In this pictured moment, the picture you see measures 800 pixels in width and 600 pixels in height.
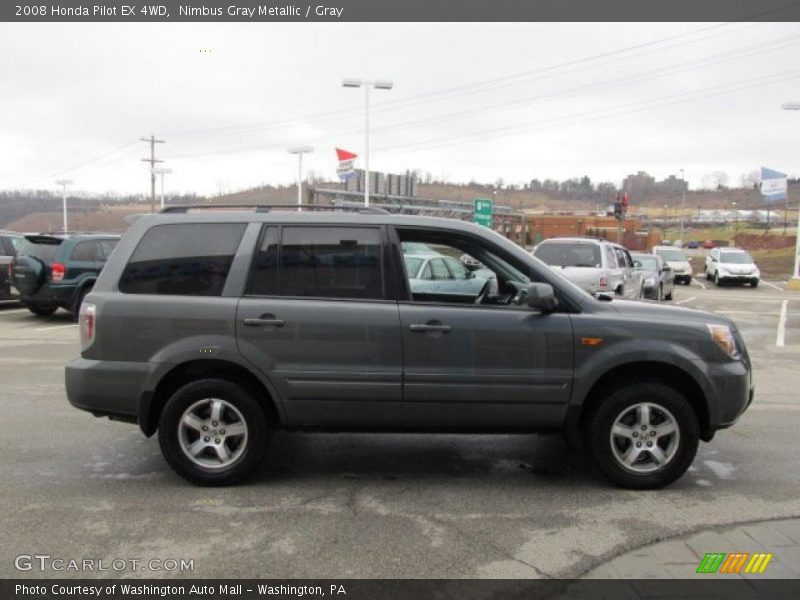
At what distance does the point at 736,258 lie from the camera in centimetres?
2980

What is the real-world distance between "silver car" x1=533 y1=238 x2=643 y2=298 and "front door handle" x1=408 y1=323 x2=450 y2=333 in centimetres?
902

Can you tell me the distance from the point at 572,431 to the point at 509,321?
36.0 inches

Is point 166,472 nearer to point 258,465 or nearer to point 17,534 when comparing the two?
point 258,465

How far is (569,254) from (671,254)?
1949 centimetres

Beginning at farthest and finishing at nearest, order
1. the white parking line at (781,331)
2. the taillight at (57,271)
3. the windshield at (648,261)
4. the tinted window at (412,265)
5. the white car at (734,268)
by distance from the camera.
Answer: the white car at (734,268), the windshield at (648,261), the taillight at (57,271), the white parking line at (781,331), the tinted window at (412,265)

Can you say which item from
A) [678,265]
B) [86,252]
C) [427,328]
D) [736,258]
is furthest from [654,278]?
[427,328]

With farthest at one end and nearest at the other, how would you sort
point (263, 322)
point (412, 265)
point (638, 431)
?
point (412, 265) → point (638, 431) → point (263, 322)

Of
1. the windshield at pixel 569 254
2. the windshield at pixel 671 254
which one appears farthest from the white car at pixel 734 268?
the windshield at pixel 569 254

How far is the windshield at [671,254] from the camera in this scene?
101 ft

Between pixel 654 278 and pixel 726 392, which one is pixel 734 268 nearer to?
pixel 654 278

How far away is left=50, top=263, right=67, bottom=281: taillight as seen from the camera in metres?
13.5
